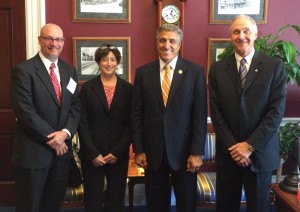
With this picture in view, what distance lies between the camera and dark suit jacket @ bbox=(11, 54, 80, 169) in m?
2.04

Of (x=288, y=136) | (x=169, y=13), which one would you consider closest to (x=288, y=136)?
(x=288, y=136)

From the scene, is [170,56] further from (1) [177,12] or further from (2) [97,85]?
(1) [177,12]

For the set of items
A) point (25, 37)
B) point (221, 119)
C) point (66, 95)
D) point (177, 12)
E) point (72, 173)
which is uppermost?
point (177, 12)

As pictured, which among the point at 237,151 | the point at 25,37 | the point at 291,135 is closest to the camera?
the point at 237,151

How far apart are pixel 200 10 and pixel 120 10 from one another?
752 mm

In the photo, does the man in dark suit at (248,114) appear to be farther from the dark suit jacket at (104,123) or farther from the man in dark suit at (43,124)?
the man in dark suit at (43,124)

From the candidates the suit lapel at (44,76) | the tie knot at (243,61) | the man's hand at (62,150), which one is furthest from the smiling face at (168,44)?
the man's hand at (62,150)

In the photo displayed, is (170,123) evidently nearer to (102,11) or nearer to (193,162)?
(193,162)

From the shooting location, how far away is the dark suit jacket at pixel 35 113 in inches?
80.3

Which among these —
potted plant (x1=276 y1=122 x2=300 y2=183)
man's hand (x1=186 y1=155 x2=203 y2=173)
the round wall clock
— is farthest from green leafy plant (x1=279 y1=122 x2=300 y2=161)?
the round wall clock

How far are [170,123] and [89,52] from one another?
1379 mm

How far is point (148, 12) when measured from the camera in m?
3.11

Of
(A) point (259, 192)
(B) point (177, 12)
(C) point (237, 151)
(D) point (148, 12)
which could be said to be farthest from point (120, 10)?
(A) point (259, 192)

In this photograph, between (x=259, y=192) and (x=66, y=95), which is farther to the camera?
(x=66, y=95)
